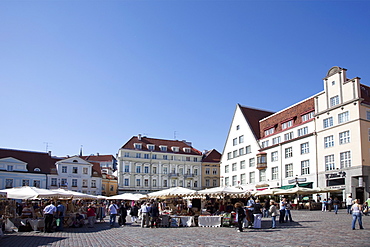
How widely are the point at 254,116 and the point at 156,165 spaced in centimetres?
2511

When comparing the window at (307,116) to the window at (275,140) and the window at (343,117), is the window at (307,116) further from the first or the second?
the window at (275,140)

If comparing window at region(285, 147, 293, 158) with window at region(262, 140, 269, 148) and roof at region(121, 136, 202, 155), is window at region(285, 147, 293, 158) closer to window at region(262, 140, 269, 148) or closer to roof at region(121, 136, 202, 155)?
window at region(262, 140, 269, 148)

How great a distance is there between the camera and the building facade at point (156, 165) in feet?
245

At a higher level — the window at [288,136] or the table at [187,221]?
the window at [288,136]

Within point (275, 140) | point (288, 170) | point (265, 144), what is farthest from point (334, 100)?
point (265, 144)

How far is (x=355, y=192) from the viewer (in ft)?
128

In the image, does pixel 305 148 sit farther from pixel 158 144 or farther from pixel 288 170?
pixel 158 144

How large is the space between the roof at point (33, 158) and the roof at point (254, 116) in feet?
113

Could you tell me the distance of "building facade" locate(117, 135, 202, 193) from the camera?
74562 millimetres

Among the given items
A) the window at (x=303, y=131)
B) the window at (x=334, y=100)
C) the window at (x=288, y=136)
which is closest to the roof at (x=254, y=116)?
the window at (x=288, y=136)

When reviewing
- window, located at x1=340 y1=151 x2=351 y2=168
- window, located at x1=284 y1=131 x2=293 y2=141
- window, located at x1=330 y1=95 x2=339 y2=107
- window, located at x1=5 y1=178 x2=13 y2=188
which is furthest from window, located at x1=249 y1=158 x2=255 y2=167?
window, located at x1=5 y1=178 x2=13 y2=188

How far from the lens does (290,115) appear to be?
5134 centimetres

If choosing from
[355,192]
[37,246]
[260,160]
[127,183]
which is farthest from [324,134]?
[127,183]

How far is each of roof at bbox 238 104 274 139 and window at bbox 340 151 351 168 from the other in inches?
698
